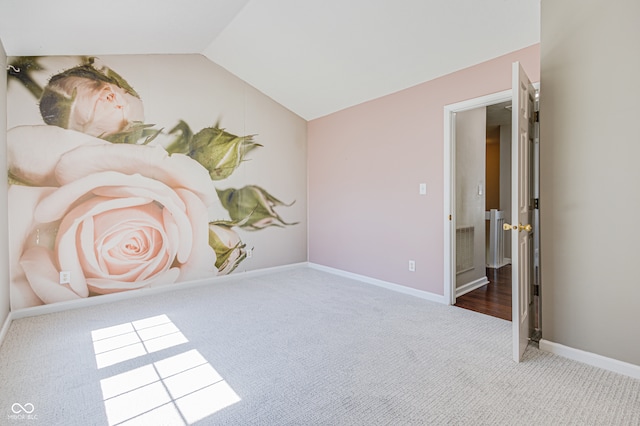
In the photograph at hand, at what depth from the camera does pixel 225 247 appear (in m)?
4.15

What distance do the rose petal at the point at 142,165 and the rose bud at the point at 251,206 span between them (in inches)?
8.9

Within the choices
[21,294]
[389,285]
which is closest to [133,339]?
[21,294]

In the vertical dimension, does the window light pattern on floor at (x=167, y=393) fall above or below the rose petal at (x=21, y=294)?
below

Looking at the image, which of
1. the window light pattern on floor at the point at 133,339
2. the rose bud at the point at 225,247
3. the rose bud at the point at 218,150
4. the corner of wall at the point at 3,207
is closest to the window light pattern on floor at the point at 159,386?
the window light pattern on floor at the point at 133,339

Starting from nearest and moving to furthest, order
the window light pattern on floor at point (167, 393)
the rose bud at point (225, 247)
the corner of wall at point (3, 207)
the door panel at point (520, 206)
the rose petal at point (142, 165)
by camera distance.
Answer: the window light pattern on floor at point (167, 393) → the door panel at point (520, 206) → the corner of wall at point (3, 207) → the rose petal at point (142, 165) → the rose bud at point (225, 247)

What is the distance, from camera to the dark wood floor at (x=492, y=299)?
3.01 metres

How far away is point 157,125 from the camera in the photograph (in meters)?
3.60

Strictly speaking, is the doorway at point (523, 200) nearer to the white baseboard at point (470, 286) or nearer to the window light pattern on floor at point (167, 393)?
the white baseboard at point (470, 286)

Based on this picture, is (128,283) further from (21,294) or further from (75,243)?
(21,294)

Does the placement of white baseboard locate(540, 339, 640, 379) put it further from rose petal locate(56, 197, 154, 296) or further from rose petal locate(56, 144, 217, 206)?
rose petal locate(56, 197, 154, 296)

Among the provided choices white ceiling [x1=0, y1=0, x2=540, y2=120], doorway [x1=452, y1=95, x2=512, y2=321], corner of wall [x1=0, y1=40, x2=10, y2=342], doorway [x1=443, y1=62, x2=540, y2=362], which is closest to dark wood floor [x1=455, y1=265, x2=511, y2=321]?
doorway [x1=452, y1=95, x2=512, y2=321]

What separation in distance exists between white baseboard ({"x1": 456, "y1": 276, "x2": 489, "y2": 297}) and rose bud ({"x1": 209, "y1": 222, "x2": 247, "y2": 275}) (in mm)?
2796

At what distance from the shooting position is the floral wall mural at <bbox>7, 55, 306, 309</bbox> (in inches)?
115

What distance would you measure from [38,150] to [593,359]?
15.8ft
